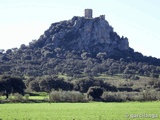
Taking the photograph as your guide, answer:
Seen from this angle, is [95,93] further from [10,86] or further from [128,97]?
[10,86]

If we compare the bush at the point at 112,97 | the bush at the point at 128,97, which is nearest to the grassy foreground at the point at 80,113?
the bush at the point at 112,97

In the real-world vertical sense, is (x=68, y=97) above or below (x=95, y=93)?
below

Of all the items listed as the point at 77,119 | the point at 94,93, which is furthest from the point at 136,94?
the point at 77,119

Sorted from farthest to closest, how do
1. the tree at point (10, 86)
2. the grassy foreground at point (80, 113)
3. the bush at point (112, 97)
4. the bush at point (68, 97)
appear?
the bush at point (112, 97) < the tree at point (10, 86) < the bush at point (68, 97) < the grassy foreground at point (80, 113)

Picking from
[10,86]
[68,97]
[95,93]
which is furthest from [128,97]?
[10,86]

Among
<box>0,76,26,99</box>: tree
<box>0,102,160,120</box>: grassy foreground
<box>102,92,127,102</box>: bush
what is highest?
<box>0,76,26,99</box>: tree

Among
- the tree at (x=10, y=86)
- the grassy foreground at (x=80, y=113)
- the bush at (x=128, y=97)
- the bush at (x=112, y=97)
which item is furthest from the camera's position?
the bush at (x=128, y=97)

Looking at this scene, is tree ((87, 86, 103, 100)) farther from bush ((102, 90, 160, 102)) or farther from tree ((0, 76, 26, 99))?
tree ((0, 76, 26, 99))

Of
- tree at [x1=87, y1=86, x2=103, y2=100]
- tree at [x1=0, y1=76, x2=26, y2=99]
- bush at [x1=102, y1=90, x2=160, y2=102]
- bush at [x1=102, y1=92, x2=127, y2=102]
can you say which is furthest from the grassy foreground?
tree at [x1=87, y1=86, x2=103, y2=100]

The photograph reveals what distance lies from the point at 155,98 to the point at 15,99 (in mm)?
45439

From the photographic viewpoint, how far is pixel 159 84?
16025 cm

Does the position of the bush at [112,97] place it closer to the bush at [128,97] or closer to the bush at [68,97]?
the bush at [128,97]

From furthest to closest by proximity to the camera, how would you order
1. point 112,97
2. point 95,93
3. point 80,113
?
1. point 95,93
2. point 112,97
3. point 80,113

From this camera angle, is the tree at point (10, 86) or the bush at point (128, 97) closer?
the tree at point (10, 86)
